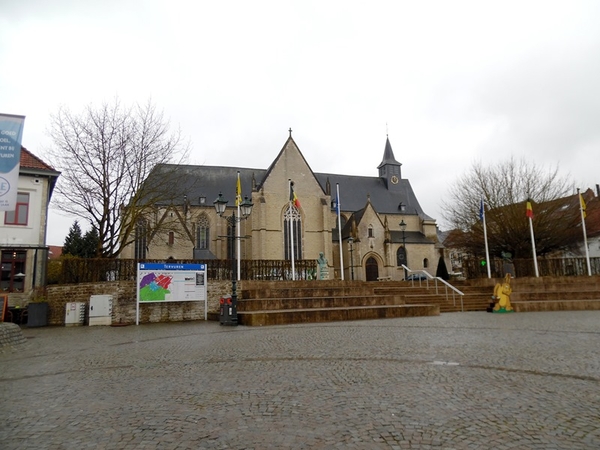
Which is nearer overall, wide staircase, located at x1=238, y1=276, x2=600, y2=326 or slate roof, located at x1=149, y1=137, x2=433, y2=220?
wide staircase, located at x1=238, y1=276, x2=600, y2=326

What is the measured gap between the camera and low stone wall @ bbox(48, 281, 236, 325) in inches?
672

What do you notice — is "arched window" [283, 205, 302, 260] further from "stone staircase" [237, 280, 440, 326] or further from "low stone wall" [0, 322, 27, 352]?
"low stone wall" [0, 322, 27, 352]

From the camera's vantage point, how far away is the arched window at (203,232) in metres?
41.1

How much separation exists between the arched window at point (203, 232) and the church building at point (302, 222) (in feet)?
0.31

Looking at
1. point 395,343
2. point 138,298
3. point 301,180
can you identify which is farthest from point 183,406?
point 301,180

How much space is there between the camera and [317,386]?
224 inches

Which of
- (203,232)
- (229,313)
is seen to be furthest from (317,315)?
(203,232)

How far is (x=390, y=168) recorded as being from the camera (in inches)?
2047

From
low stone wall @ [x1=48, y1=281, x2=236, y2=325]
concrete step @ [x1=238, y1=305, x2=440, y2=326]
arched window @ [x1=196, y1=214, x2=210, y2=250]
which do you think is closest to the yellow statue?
concrete step @ [x1=238, y1=305, x2=440, y2=326]

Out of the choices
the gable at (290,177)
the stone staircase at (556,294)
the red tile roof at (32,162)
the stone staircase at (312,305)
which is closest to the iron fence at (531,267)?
the stone staircase at (556,294)

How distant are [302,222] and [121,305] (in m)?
22.7

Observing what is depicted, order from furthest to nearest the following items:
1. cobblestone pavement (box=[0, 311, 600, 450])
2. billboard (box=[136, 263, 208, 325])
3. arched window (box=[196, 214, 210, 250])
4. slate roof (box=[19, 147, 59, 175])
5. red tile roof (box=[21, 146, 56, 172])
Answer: arched window (box=[196, 214, 210, 250]) < red tile roof (box=[21, 146, 56, 172]) < slate roof (box=[19, 147, 59, 175]) < billboard (box=[136, 263, 208, 325]) < cobblestone pavement (box=[0, 311, 600, 450])

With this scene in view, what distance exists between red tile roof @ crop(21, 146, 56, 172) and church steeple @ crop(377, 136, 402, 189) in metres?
37.6

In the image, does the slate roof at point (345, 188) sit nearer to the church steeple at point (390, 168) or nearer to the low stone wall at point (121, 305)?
the church steeple at point (390, 168)
